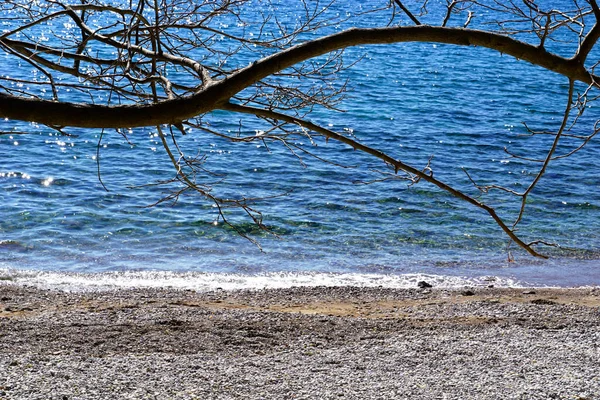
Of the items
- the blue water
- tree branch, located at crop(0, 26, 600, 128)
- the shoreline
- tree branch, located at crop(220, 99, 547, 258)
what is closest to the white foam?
the blue water

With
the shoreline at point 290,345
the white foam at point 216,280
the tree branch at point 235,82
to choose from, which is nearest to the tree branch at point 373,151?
the tree branch at point 235,82

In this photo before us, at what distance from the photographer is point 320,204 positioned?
Result: 503 inches

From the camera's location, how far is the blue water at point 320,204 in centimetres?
1062

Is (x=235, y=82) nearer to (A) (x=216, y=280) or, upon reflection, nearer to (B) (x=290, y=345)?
(B) (x=290, y=345)

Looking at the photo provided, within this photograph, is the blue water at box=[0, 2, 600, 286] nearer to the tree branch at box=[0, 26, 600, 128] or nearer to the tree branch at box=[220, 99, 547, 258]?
the tree branch at box=[220, 99, 547, 258]

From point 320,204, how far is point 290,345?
20.0ft

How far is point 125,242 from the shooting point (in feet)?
36.2

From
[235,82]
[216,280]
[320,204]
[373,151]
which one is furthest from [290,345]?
[320,204]

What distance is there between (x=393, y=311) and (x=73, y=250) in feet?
14.9

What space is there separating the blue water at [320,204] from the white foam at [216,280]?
0.19 meters

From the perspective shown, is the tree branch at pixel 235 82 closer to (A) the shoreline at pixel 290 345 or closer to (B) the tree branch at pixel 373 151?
(B) the tree branch at pixel 373 151

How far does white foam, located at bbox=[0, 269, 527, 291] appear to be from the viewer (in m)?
9.41

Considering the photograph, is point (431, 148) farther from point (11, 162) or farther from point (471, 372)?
point (471, 372)

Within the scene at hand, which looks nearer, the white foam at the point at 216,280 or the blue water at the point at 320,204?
the white foam at the point at 216,280
